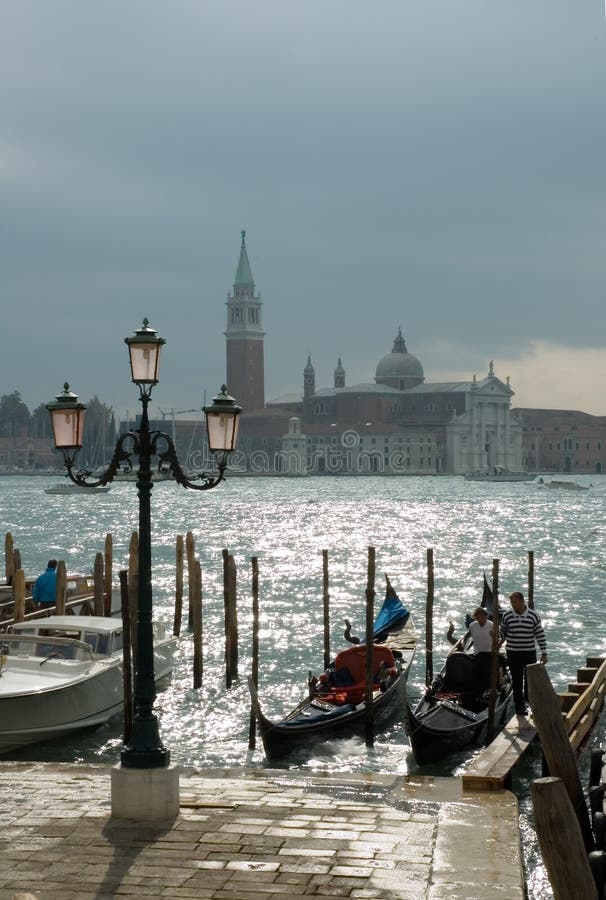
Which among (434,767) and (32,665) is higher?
(32,665)

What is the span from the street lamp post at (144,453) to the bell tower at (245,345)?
4131 inches

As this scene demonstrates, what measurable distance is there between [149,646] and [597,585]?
68.9 feet

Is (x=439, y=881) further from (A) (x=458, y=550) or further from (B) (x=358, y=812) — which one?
(A) (x=458, y=550)

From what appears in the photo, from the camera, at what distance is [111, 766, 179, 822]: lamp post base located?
231 inches

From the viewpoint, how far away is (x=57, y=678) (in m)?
9.93

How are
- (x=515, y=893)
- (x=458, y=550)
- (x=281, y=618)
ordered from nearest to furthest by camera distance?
1. (x=515, y=893)
2. (x=281, y=618)
3. (x=458, y=550)

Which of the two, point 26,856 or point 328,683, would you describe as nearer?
point 26,856

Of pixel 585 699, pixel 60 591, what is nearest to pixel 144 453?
pixel 585 699

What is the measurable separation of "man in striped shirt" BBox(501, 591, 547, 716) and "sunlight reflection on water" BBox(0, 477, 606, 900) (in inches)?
44.8

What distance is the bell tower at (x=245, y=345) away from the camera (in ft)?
374

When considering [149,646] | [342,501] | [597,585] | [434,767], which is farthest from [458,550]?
[342,501]

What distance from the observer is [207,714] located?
39.7 feet

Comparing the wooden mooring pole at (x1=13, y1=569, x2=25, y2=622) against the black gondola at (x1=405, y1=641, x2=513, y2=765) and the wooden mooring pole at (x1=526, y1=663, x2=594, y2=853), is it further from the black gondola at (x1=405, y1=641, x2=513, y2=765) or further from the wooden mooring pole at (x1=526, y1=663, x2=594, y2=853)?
the wooden mooring pole at (x1=526, y1=663, x2=594, y2=853)

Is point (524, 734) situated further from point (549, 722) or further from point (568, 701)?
point (549, 722)
